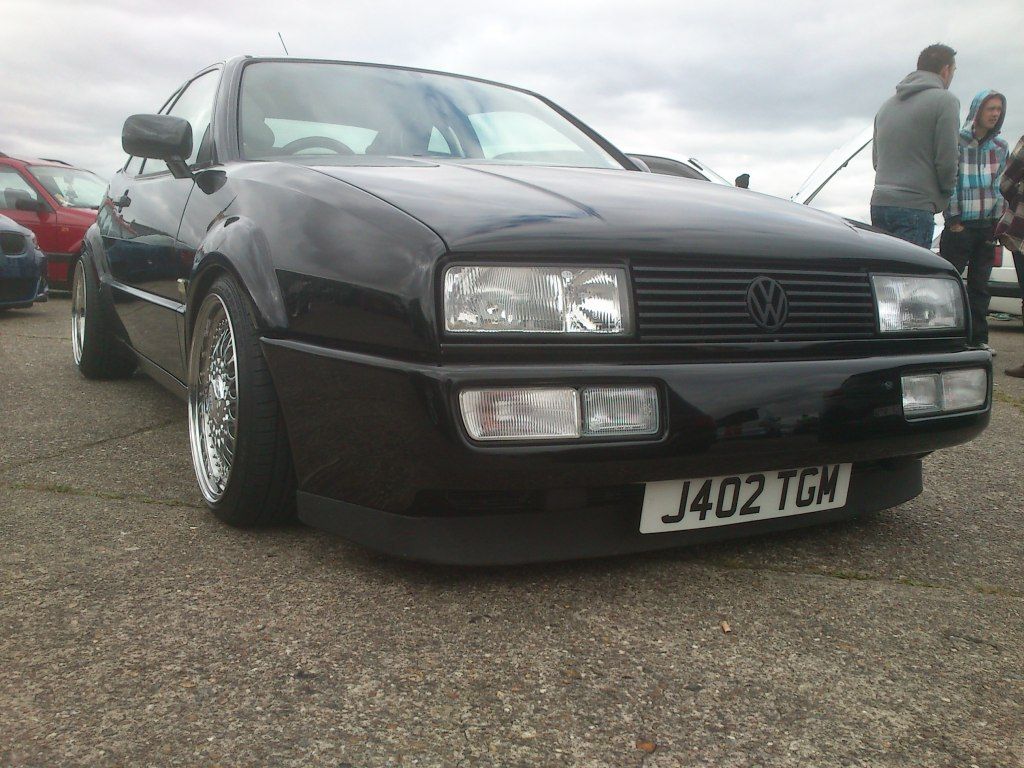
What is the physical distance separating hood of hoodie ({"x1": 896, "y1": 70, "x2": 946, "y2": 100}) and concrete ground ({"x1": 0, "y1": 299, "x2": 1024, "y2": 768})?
10.7ft

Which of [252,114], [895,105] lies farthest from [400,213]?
[895,105]

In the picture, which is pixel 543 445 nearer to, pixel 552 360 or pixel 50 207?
pixel 552 360

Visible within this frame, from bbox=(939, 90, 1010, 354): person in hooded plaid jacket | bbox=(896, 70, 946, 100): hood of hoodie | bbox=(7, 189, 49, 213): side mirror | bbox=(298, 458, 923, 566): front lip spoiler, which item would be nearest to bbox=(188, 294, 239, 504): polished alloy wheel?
bbox=(298, 458, 923, 566): front lip spoiler

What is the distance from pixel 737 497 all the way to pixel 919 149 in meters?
3.81

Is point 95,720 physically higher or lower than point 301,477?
lower

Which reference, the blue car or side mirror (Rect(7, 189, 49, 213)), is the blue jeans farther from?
side mirror (Rect(7, 189, 49, 213))

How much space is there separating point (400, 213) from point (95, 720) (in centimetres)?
106

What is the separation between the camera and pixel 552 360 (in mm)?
1883

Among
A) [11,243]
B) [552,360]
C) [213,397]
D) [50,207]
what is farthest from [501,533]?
[50,207]

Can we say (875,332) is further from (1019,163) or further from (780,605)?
(1019,163)

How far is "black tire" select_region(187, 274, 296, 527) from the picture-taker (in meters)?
2.29

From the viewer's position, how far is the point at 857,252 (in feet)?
7.40

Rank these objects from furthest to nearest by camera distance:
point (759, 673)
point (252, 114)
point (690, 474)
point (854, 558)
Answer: point (252, 114) → point (854, 558) → point (690, 474) → point (759, 673)

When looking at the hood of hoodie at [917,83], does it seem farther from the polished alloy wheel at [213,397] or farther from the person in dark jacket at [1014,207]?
the polished alloy wheel at [213,397]
